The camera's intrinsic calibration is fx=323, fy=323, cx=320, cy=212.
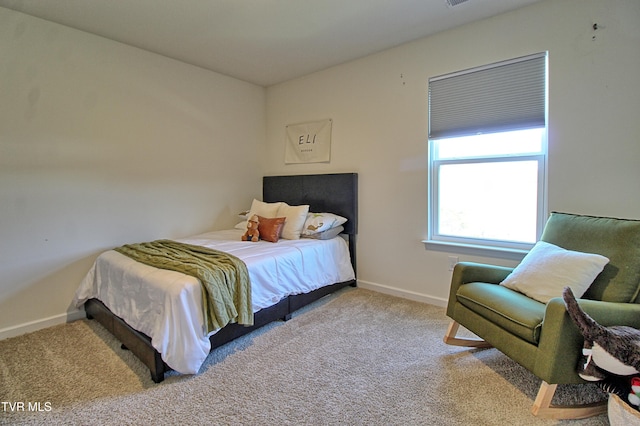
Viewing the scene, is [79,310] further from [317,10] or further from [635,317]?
[635,317]

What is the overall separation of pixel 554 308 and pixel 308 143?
120 inches

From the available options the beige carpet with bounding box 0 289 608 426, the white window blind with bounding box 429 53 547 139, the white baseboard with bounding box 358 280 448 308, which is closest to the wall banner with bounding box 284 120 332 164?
the white window blind with bounding box 429 53 547 139

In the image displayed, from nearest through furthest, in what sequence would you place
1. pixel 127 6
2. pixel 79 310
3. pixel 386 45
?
pixel 127 6 → pixel 79 310 → pixel 386 45

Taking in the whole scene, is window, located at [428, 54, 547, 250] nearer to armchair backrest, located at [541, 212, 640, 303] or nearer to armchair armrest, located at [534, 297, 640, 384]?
armchair backrest, located at [541, 212, 640, 303]

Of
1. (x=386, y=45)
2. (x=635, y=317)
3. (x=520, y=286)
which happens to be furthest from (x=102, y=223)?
(x=635, y=317)

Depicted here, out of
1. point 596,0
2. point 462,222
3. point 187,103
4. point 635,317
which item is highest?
point 596,0

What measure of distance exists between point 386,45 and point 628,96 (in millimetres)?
1949

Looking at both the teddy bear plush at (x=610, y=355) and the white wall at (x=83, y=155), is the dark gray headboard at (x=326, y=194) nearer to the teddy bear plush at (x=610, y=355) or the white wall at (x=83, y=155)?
the white wall at (x=83, y=155)

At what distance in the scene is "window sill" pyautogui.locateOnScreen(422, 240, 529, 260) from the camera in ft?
8.71

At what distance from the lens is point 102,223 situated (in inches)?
119

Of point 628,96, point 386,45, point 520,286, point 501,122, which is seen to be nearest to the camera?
point 520,286

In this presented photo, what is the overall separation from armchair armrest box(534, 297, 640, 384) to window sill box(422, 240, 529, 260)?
105 cm

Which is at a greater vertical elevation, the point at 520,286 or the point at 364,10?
Answer: the point at 364,10

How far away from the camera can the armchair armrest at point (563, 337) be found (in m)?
1.52
